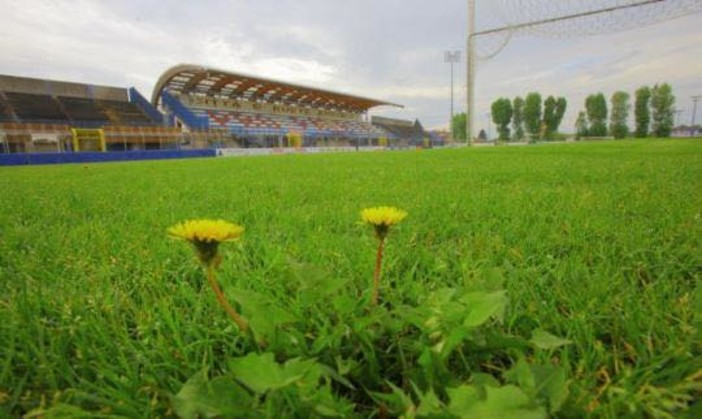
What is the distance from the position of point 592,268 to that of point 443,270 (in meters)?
0.45

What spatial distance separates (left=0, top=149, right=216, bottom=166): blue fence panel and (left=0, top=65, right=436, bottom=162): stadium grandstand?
0.23m

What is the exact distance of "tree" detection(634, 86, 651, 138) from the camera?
5249cm

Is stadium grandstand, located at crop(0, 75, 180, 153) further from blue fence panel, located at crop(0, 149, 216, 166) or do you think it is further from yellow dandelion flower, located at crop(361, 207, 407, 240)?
yellow dandelion flower, located at crop(361, 207, 407, 240)

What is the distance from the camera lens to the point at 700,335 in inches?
23.3

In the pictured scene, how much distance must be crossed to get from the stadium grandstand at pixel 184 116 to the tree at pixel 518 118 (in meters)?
23.9

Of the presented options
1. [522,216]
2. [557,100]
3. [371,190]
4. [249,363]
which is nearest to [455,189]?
[371,190]

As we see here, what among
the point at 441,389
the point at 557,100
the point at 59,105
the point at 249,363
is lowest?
the point at 441,389

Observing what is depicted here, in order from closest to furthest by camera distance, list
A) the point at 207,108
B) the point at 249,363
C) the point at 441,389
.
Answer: the point at 249,363 → the point at 441,389 → the point at 207,108

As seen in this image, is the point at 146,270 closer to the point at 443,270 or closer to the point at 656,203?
the point at 443,270

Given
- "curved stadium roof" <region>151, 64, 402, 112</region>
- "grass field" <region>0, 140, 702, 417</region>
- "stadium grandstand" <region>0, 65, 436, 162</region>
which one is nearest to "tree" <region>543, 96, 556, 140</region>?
"stadium grandstand" <region>0, 65, 436, 162</region>

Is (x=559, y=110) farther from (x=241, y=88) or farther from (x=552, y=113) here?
(x=241, y=88)

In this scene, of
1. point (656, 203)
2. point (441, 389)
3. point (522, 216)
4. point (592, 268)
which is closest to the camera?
point (441, 389)

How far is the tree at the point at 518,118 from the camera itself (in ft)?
208

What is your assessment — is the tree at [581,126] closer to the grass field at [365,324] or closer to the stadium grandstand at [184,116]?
the stadium grandstand at [184,116]
